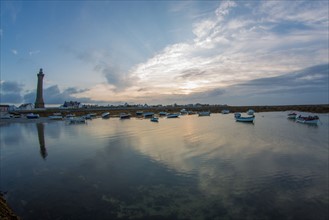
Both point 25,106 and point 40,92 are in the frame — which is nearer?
point 40,92

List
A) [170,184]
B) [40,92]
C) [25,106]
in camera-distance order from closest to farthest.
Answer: [170,184] < [40,92] < [25,106]

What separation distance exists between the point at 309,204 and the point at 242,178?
15.0 ft

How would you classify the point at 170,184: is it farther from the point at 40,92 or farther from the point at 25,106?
the point at 25,106

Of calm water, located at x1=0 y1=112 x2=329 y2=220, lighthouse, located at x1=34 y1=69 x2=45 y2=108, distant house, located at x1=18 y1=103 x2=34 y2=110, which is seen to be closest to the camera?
calm water, located at x1=0 y1=112 x2=329 y2=220

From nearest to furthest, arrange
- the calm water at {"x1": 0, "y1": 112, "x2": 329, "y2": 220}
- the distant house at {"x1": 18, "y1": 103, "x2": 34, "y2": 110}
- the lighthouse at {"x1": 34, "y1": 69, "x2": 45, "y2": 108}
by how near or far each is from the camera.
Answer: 1. the calm water at {"x1": 0, "y1": 112, "x2": 329, "y2": 220}
2. the lighthouse at {"x1": 34, "y1": 69, "x2": 45, "y2": 108}
3. the distant house at {"x1": 18, "y1": 103, "x2": 34, "y2": 110}

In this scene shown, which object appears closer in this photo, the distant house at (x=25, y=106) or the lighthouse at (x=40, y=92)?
the lighthouse at (x=40, y=92)

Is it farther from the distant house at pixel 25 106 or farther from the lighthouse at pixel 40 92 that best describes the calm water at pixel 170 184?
the distant house at pixel 25 106

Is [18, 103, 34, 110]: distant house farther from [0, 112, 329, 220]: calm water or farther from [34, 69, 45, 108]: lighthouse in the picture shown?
[0, 112, 329, 220]: calm water

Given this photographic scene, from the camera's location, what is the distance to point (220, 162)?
2062 cm

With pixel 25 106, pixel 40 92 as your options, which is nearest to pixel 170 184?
pixel 40 92

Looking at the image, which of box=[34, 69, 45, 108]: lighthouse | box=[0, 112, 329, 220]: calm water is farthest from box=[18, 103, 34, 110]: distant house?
box=[0, 112, 329, 220]: calm water

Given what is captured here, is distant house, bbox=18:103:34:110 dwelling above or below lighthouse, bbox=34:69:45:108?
below

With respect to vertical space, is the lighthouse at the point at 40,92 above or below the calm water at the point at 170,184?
above

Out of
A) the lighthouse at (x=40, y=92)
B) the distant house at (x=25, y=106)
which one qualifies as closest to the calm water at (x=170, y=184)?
the lighthouse at (x=40, y=92)
